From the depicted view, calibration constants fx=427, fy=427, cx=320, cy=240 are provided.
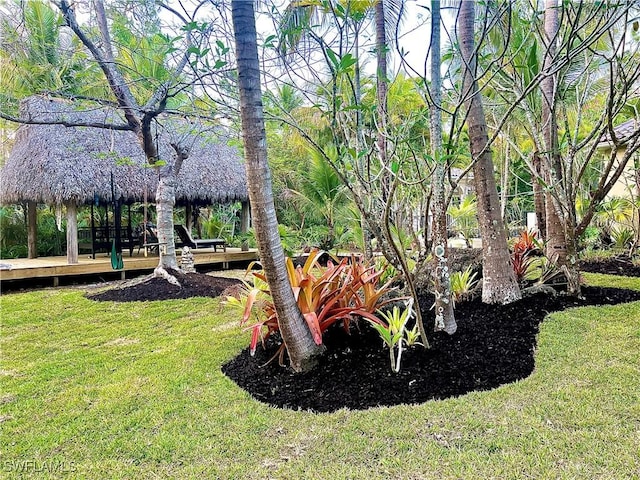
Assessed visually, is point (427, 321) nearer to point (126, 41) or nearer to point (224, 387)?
point (224, 387)

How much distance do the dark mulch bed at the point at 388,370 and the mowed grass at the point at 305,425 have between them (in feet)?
0.40

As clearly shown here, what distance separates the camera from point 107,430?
101 inches

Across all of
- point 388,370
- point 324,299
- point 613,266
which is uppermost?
point 324,299

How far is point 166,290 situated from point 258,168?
4.96m

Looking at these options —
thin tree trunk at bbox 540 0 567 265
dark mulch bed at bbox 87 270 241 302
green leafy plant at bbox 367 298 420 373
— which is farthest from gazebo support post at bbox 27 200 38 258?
thin tree trunk at bbox 540 0 567 265

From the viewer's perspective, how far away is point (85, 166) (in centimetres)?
877

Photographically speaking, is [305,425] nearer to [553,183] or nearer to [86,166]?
[553,183]

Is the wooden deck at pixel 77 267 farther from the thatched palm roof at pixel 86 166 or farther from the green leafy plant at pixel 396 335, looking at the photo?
the green leafy plant at pixel 396 335

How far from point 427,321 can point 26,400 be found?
329cm

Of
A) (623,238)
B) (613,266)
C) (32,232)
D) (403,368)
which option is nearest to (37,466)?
(403,368)

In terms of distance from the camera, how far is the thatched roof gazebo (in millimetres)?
8273

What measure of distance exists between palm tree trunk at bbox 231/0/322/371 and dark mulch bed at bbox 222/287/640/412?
1.31 feet

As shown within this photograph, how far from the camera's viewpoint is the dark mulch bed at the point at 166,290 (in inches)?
265

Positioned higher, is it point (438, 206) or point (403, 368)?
point (438, 206)
